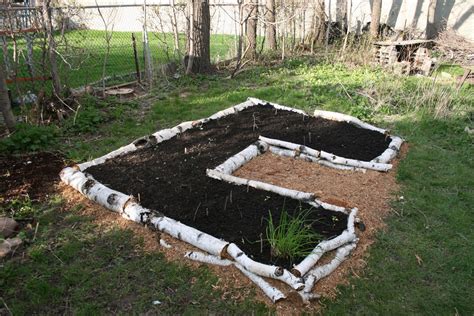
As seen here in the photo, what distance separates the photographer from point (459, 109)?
261 inches

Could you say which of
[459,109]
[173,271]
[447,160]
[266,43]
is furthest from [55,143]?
[266,43]

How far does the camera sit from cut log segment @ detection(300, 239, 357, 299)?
2.96 m

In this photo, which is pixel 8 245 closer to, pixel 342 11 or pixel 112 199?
pixel 112 199

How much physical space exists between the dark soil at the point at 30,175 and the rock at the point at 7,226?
1.62 feet

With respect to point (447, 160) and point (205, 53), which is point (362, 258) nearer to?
point (447, 160)

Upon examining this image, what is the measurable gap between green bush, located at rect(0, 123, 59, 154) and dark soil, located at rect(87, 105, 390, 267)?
127 cm

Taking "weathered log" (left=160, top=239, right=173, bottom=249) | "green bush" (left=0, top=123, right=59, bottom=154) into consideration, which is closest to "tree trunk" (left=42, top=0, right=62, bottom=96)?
"green bush" (left=0, top=123, right=59, bottom=154)

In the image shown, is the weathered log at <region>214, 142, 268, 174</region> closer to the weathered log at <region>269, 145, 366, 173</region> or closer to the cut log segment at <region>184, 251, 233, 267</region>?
the weathered log at <region>269, 145, 366, 173</region>

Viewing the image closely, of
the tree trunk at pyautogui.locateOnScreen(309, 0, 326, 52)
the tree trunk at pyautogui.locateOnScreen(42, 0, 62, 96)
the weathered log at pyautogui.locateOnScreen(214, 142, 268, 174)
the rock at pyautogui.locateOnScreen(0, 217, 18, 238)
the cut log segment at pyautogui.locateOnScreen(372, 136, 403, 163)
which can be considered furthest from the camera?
the tree trunk at pyautogui.locateOnScreen(309, 0, 326, 52)

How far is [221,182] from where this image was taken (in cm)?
440

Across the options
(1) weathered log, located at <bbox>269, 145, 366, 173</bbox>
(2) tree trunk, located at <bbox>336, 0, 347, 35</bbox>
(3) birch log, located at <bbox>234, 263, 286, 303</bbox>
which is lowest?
(3) birch log, located at <bbox>234, 263, 286, 303</bbox>

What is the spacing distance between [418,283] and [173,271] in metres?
2.08

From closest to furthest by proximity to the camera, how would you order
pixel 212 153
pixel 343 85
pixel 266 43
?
pixel 212 153, pixel 343 85, pixel 266 43

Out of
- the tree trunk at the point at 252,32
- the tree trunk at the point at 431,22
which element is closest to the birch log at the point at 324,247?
the tree trunk at the point at 252,32
